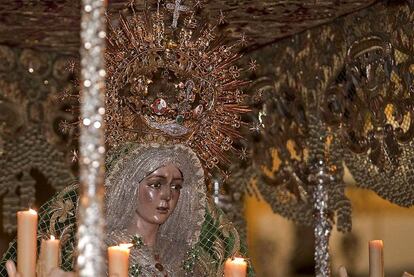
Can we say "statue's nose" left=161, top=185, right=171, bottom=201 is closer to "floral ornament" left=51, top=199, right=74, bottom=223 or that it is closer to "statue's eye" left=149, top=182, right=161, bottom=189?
"statue's eye" left=149, top=182, right=161, bottom=189

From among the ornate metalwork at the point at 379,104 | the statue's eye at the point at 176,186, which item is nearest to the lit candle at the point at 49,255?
the statue's eye at the point at 176,186

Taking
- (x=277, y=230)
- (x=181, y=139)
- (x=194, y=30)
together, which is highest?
(x=194, y=30)

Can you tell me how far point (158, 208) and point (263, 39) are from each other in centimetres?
217

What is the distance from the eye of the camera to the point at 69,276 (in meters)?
2.11

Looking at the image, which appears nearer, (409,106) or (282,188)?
(409,106)

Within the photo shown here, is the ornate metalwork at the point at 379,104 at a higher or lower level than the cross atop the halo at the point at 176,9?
lower

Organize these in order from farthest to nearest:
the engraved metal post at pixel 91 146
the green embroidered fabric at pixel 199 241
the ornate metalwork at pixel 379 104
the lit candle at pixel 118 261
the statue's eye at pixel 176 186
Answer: the ornate metalwork at pixel 379 104, the statue's eye at pixel 176 186, the green embroidered fabric at pixel 199 241, the lit candle at pixel 118 261, the engraved metal post at pixel 91 146

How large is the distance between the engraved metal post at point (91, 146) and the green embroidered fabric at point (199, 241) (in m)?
2.29

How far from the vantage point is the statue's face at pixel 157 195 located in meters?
4.21

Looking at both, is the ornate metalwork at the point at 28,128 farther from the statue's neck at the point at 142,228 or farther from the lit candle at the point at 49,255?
the lit candle at the point at 49,255

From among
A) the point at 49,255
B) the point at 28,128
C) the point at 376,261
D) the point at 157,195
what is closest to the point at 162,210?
the point at 157,195

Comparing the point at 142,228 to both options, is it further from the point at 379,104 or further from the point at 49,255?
the point at 49,255

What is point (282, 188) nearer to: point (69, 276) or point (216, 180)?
point (216, 180)

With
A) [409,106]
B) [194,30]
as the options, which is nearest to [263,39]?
[409,106]
